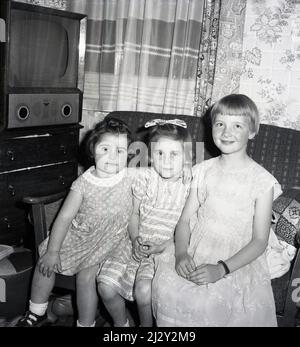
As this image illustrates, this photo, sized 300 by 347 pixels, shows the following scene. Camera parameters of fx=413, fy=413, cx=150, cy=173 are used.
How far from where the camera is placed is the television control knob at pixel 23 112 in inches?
87.4

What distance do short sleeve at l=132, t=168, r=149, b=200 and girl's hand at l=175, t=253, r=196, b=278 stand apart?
376mm

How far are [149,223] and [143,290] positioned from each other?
0.33 meters

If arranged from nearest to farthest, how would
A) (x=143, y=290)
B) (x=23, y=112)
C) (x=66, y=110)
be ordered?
1. (x=143, y=290)
2. (x=23, y=112)
3. (x=66, y=110)

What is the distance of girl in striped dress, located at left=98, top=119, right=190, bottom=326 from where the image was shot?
67.9 inches

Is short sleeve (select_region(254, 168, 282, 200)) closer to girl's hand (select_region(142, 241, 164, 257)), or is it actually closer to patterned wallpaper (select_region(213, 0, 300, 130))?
girl's hand (select_region(142, 241, 164, 257))

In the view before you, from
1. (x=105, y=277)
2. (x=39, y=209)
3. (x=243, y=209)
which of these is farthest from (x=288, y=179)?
(x=39, y=209)

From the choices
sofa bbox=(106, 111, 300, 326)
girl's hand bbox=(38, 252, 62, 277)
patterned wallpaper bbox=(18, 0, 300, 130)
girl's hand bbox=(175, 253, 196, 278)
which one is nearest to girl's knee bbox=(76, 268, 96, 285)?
girl's hand bbox=(38, 252, 62, 277)

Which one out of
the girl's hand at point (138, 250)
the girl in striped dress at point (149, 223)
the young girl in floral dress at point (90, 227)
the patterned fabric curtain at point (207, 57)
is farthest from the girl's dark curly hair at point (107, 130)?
the patterned fabric curtain at point (207, 57)

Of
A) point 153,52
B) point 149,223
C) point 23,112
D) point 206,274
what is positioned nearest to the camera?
point 206,274

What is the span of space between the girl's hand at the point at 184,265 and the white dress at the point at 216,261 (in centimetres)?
2

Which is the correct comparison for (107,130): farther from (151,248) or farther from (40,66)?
(40,66)

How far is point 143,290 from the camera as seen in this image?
1670mm

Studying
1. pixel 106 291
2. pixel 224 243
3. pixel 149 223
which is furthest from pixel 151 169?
pixel 106 291

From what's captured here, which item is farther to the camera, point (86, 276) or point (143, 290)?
point (86, 276)
